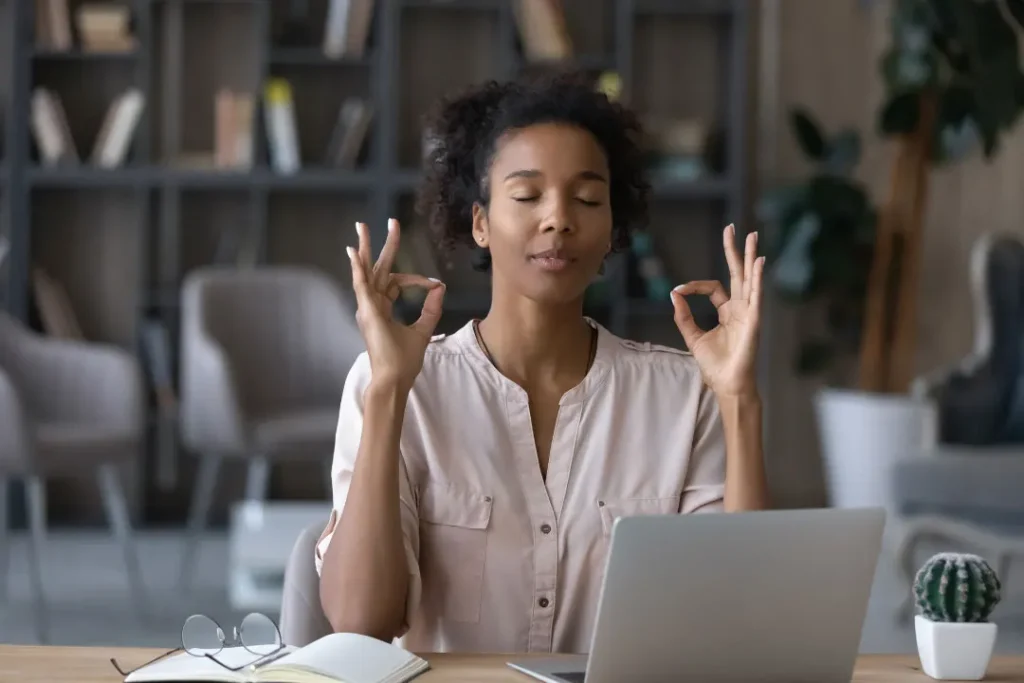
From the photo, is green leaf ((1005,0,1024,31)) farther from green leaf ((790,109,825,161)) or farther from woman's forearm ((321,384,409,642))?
woman's forearm ((321,384,409,642))

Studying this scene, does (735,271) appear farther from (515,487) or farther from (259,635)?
(259,635)

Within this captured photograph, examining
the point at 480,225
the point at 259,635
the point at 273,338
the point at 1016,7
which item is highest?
the point at 1016,7

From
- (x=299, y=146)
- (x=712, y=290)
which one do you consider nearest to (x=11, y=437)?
(x=299, y=146)

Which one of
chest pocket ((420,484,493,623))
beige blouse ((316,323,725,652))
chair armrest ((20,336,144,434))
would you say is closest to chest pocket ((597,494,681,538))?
beige blouse ((316,323,725,652))

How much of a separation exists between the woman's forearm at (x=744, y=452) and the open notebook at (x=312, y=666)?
1.39ft

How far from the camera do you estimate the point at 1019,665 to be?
4.56 ft

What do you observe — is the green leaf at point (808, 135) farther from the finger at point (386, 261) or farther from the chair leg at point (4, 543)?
the finger at point (386, 261)

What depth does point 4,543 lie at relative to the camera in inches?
181

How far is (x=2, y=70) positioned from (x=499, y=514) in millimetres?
4025

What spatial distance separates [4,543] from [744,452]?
11.8 ft

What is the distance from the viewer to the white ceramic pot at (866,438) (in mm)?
4504

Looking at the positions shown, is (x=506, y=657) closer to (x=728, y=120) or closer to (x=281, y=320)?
(x=281, y=320)

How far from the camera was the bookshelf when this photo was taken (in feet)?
16.5

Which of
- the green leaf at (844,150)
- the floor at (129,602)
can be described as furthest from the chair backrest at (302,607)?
the green leaf at (844,150)
